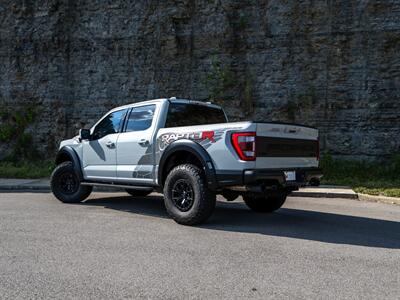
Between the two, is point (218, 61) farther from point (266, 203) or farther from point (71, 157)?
point (266, 203)

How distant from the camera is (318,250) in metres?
5.08

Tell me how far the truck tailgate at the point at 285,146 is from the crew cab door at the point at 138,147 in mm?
2100

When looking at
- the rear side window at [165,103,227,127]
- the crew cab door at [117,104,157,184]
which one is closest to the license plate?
the rear side window at [165,103,227,127]

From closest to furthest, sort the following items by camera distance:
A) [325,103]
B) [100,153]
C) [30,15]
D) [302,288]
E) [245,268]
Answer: [302,288] < [245,268] < [100,153] < [325,103] < [30,15]

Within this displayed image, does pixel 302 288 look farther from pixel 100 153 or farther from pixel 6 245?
pixel 100 153

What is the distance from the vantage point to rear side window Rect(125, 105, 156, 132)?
24.3 ft

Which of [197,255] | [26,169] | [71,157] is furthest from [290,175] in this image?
[26,169]

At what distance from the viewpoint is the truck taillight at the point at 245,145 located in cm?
579

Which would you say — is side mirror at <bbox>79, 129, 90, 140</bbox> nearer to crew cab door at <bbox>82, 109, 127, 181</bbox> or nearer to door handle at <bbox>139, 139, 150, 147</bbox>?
crew cab door at <bbox>82, 109, 127, 181</bbox>

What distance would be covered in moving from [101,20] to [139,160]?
40.6ft

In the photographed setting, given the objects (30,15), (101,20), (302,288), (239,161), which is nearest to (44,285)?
(302,288)

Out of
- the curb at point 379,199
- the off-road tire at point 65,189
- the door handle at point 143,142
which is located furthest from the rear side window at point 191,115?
the curb at point 379,199

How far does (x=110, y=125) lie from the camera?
27.1 feet

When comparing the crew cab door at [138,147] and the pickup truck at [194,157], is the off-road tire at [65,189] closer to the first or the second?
the pickup truck at [194,157]
